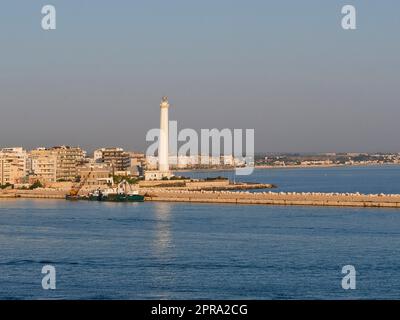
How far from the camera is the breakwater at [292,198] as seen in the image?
32062 mm

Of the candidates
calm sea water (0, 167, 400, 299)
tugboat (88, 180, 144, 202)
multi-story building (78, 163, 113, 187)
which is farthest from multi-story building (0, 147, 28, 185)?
calm sea water (0, 167, 400, 299)

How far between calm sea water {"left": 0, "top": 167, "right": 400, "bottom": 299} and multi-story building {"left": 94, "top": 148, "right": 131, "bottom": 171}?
3395cm

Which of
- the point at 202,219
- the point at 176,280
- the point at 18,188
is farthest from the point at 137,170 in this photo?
the point at 176,280

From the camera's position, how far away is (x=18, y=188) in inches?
1848

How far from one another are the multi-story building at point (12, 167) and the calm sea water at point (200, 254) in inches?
877

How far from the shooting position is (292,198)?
34.4 m

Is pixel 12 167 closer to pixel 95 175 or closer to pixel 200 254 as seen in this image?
pixel 95 175

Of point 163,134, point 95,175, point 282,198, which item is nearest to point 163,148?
point 163,134

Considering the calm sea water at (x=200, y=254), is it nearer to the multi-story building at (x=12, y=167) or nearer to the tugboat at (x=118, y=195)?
the tugboat at (x=118, y=195)

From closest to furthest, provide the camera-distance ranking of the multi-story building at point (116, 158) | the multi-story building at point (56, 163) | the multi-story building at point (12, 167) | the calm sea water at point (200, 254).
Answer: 1. the calm sea water at point (200, 254)
2. the multi-story building at point (12, 167)
3. the multi-story building at point (56, 163)
4. the multi-story building at point (116, 158)

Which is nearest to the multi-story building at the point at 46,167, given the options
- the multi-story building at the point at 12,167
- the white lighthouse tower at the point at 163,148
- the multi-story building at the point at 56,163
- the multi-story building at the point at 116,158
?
the multi-story building at the point at 56,163

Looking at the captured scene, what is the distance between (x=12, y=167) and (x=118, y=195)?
544 inches

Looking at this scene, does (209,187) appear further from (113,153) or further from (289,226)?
(289,226)

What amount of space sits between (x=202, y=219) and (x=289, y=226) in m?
3.51
